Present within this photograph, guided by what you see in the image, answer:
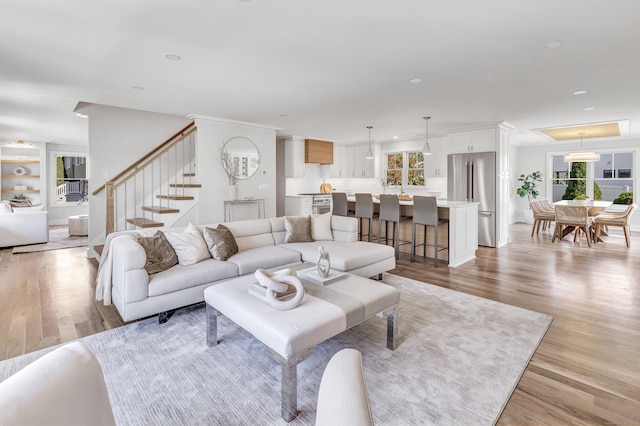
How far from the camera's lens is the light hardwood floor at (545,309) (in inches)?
79.3

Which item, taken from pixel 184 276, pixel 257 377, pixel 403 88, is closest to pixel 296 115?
pixel 403 88

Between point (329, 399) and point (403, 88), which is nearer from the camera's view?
point (329, 399)

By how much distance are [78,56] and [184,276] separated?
2338 millimetres

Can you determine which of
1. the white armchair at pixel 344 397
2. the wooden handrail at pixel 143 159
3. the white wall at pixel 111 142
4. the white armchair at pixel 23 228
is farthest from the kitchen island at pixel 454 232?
the white armchair at pixel 23 228

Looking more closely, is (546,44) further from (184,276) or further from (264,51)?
(184,276)

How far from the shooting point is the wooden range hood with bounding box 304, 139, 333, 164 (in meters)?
8.53

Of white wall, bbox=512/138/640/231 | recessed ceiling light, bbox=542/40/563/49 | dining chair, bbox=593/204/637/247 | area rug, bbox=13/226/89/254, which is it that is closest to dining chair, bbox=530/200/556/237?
dining chair, bbox=593/204/637/247

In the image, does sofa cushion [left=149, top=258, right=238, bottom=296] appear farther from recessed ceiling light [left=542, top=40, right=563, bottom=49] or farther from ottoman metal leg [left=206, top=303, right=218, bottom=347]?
recessed ceiling light [left=542, top=40, right=563, bottom=49]

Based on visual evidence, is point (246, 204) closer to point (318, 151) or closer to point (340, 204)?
point (340, 204)

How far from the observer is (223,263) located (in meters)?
3.46

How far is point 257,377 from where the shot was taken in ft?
7.29

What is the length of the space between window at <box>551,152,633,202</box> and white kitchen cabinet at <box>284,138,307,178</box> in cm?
747

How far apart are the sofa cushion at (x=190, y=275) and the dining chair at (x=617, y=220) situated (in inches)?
299

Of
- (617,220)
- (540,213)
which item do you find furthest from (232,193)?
(617,220)
